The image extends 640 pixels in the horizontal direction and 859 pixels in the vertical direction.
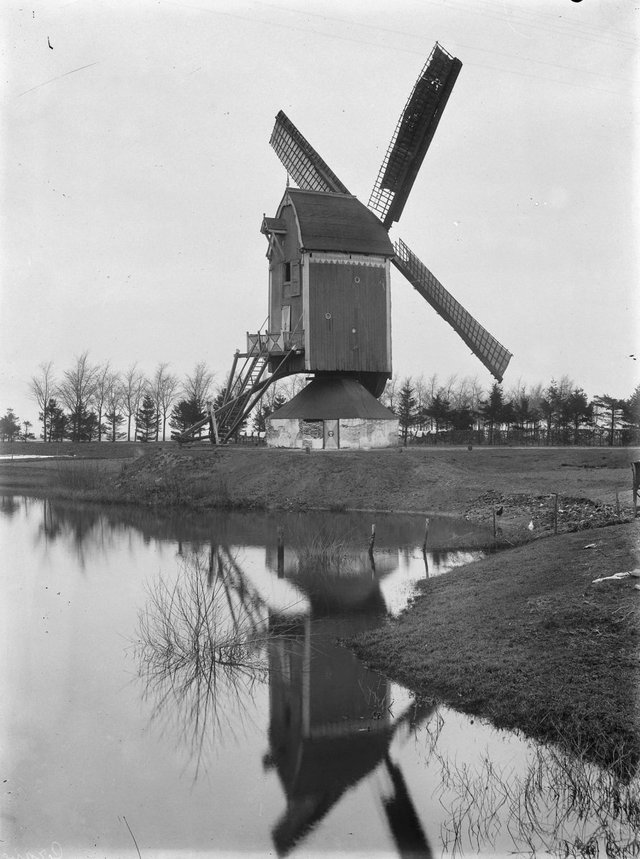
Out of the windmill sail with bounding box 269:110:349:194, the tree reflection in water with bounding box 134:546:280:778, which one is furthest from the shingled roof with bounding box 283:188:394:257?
the tree reflection in water with bounding box 134:546:280:778

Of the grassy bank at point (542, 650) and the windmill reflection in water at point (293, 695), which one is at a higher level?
the grassy bank at point (542, 650)

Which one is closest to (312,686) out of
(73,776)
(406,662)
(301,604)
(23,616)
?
(406,662)

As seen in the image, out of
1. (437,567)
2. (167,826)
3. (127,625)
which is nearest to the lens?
(167,826)

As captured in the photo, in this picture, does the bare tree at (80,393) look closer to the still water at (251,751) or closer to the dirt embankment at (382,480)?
the dirt embankment at (382,480)

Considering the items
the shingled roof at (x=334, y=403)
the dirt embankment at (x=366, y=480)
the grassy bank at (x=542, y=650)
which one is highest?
the shingled roof at (x=334, y=403)

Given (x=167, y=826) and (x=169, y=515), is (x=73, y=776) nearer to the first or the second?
(x=167, y=826)

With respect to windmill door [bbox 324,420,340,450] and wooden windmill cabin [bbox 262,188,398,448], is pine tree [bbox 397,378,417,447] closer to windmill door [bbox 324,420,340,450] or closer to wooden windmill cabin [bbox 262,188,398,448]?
wooden windmill cabin [bbox 262,188,398,448]

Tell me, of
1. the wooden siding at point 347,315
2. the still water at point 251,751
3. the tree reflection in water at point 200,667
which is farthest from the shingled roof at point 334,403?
the tree reflection in water at point 200,667
